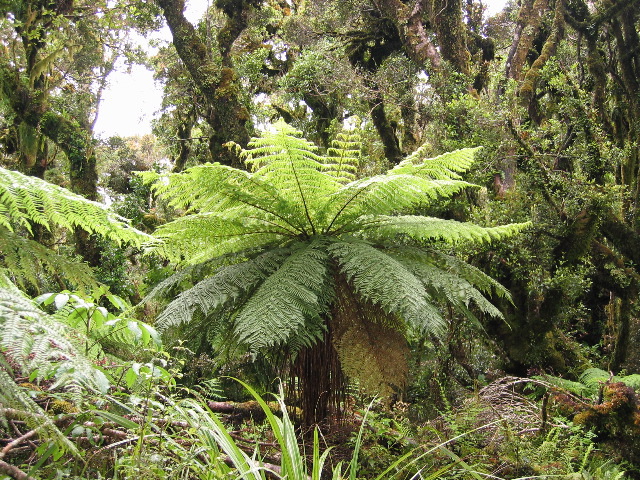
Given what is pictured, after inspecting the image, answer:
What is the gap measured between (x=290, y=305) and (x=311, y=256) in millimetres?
347

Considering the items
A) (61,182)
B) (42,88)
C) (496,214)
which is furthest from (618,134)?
(61,182)

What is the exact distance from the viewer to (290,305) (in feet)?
7.29

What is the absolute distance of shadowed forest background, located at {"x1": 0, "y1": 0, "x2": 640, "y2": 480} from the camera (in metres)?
1.71

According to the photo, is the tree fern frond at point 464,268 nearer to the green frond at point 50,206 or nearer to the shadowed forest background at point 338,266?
the shadowed forest background at point 338,266

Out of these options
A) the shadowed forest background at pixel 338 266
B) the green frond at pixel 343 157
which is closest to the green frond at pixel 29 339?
the shadowed forest background at pixel 338 266

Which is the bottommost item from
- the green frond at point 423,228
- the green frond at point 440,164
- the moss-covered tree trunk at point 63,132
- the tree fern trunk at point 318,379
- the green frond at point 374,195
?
the tree fern trunk at point 318,379

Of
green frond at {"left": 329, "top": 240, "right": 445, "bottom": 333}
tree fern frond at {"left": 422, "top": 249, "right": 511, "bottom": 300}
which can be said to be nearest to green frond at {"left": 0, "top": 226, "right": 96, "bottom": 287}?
green frond at {"left": 329, "top": 240, "right": 445, "bottom": 333}

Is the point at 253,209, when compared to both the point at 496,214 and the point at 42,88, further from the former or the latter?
the point at 42,88

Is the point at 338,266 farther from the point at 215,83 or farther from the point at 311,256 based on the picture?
the point at 215,83

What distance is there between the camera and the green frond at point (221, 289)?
2.30 m

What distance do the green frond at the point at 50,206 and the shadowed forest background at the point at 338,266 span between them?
0.01m

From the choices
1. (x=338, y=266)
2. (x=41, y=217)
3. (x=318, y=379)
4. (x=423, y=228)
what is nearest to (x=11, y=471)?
(x=41, y=217)

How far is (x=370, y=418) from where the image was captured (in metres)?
3.01

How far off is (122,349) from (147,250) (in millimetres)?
1010
